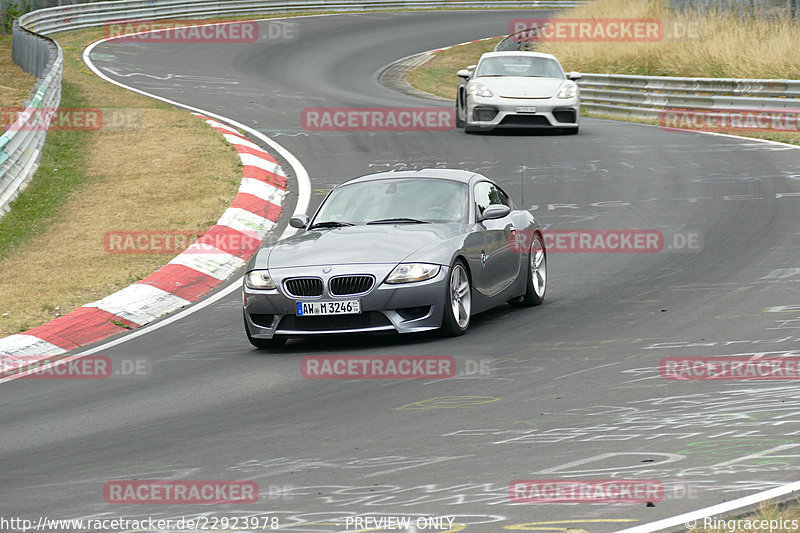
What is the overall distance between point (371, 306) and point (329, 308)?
313 millimetres

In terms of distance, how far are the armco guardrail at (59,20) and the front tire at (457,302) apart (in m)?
7.91

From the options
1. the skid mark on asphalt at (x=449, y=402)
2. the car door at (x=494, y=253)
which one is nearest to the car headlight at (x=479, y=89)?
the car door at (x=494, y=253)

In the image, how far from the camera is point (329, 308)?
367 inches

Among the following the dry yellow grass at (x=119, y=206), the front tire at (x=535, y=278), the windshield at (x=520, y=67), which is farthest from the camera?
the windshield at (x=520, y=67)

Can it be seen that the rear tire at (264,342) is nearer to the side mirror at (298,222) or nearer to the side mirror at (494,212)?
the side mirror at (298,222)

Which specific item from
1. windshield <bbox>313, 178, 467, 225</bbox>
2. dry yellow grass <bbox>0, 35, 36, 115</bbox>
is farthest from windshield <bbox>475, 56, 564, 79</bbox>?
windshield <bbox>313, 178, 467, 225</bbox>

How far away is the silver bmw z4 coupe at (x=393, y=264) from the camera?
30.7ft

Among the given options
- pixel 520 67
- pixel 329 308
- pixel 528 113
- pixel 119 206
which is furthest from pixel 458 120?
pixel 329 308

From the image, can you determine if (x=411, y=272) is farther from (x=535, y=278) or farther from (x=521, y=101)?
(x=521, y=101)

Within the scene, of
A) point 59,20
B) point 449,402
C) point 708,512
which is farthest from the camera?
point 59,20

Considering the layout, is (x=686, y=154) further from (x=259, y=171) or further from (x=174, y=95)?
(x=174, y=95)

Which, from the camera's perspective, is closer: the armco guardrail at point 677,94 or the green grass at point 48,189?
the green grass at point 48,189

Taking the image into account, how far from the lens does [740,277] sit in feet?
37.6

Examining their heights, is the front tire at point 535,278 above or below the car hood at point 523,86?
above
